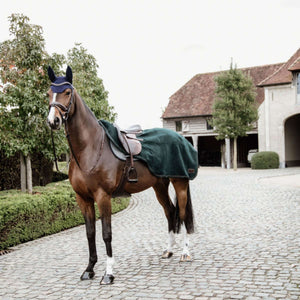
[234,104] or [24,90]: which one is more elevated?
[234,104]

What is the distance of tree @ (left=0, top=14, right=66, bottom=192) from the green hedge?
4.74 feet

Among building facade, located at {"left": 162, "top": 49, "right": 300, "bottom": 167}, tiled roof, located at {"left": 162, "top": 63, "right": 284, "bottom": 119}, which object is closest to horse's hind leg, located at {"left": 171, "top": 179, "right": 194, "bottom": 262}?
building facade, located at {"left": 162, "top": 49, "right": 300, "bottom": 167}

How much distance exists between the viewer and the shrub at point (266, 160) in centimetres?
2820

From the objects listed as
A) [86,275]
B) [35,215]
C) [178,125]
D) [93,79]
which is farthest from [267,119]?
[86,275]

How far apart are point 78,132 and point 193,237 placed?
3.58 m

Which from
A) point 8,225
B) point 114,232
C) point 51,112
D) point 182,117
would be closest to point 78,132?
point 51,112

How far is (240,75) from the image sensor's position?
28438mm

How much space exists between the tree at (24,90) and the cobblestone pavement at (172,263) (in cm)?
271

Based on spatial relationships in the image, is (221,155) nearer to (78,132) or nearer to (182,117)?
(182,117)

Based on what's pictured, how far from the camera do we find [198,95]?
119 ft

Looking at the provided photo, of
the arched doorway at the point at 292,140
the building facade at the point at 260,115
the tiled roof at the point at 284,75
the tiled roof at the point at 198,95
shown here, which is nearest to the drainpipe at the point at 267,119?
the building facade at the point at 260,115

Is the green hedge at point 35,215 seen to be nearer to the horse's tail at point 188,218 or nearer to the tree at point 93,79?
the horse's tail at point 188,218

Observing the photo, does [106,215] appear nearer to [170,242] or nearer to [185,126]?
[170,242]

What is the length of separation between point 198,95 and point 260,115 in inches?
286
